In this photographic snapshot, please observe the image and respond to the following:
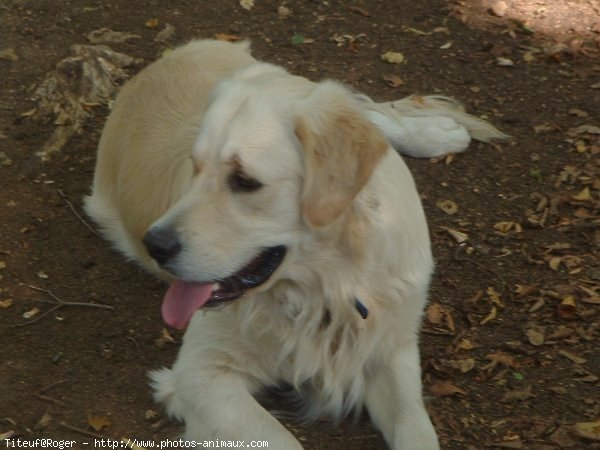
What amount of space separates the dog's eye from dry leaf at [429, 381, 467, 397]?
3.96 feet

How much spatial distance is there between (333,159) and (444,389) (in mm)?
1174

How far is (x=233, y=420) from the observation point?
3.44 meters

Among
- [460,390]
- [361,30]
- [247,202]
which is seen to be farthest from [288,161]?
[361,30]

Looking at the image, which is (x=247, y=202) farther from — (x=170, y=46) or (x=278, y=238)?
(x=170, y=46)

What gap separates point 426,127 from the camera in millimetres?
5219

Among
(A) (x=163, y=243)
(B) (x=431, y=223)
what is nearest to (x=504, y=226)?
(B) (x=431, y=223)

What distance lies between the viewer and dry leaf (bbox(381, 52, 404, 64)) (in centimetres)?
589

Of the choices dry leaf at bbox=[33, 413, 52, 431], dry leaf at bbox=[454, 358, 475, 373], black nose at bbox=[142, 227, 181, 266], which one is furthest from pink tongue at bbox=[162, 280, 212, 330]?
dry leaf at bbox=[454, 358, 475, 373]

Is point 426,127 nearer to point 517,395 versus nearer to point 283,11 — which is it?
point 283,11

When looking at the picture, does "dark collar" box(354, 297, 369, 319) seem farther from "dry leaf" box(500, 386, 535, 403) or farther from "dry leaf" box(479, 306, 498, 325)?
"dry leaf" box(479, 306, 498, 325)

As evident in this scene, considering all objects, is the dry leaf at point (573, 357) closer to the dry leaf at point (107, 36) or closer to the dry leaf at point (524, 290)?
the dry leaf at point (524, 290)

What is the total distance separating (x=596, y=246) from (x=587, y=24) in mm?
2135

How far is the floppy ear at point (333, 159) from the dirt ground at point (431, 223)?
0.98 metres

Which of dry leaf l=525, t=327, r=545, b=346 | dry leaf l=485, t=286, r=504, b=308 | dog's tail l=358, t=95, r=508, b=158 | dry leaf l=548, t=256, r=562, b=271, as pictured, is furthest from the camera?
dog's tail l=358, t=95, r=508, b=158
